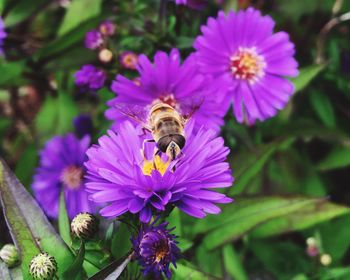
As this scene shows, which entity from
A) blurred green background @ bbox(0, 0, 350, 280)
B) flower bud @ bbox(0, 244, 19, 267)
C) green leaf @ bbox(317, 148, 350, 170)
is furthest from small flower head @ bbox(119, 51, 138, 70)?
green leaf @ bbox(317, 148, 350, 170)

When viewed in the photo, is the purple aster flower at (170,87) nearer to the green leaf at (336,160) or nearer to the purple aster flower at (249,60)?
the purple aster flower at (249,60)

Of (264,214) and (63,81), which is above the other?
(63,81)

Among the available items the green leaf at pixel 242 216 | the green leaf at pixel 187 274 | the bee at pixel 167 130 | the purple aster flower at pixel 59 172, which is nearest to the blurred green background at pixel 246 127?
the green leaf at pixel 242 216

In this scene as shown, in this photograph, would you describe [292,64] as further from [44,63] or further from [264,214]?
[44,63]

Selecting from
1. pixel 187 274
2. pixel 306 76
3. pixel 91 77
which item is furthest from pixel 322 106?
pixel 187 274

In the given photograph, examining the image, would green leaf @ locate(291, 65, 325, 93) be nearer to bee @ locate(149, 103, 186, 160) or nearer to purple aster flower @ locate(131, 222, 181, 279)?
bee @ locate(149, 103, 186, 160)

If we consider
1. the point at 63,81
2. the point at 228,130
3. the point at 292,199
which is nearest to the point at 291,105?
the point at 228,130

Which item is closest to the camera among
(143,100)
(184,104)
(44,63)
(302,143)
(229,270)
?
(184,104)
